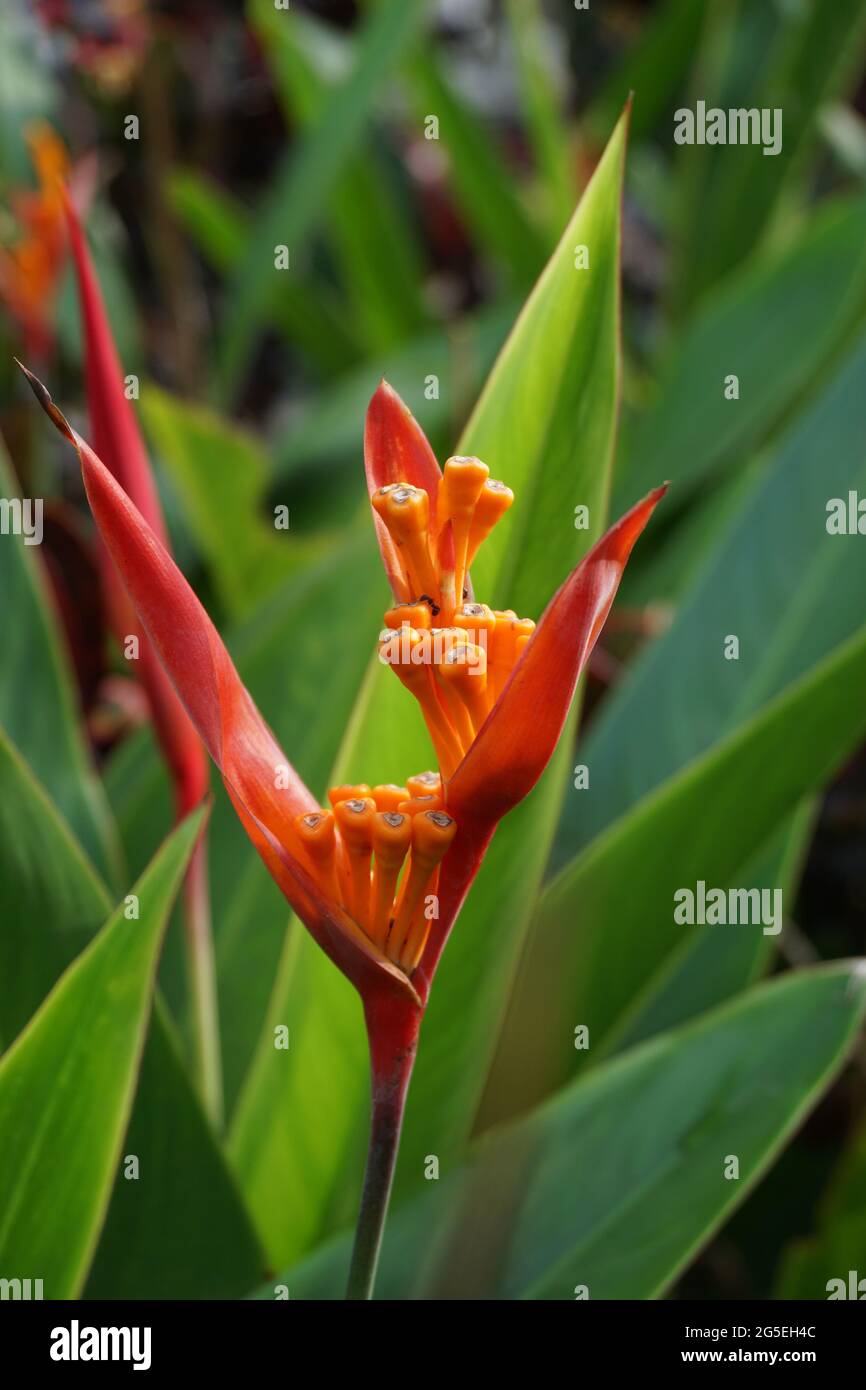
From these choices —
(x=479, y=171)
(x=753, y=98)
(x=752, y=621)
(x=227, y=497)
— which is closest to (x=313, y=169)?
(x=479, y=171)

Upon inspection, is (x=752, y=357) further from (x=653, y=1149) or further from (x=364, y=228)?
(x=653, y=1149)

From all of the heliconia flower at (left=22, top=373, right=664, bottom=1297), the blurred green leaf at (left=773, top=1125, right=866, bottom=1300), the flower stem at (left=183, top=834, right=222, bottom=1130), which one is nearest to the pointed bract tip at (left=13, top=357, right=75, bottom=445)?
the heliconia flower at (left=22, top=373, right=664, bottom=1297)

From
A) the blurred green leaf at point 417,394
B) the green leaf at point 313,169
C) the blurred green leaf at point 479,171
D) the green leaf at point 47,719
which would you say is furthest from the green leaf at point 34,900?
the blurred green leaf at point 479,171

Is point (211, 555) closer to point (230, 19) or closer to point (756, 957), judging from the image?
point (756, 957)

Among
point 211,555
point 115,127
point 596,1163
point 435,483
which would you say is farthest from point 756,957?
point 115,127

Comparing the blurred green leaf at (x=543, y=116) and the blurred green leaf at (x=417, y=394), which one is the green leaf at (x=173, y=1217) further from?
the blurred green leaf at (x=543, y=116)

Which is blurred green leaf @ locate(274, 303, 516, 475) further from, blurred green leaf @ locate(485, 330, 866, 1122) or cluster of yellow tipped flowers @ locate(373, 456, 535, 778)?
cluster of yellow tipped flowers @ locate(373, 456, 535, 778)

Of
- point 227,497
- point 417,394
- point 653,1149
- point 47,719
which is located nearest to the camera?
point 653,1149
